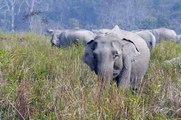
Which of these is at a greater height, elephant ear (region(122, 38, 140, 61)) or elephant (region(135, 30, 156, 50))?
elephant ear (region(122, 38, 140, 61))

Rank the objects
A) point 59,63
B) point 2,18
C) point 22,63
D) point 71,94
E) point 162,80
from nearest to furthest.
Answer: point 71,94
point 162,80
point 22,63
point 59,63
point 2,18

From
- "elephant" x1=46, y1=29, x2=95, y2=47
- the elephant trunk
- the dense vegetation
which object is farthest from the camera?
the dense vegetation

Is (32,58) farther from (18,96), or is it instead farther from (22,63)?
(18,96)

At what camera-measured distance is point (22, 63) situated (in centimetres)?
543

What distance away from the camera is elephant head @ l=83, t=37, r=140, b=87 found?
4.54 metres

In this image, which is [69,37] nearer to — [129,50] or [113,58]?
[129,50]

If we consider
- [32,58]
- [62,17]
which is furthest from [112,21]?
[32,58]

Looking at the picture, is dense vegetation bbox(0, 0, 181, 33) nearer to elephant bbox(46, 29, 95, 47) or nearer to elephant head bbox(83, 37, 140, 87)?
elephant bbox(46, 29, 95, 47)

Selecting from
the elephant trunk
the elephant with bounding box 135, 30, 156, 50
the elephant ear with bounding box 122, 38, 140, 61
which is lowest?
the elephant with bounding box 135, 30, 156, 50

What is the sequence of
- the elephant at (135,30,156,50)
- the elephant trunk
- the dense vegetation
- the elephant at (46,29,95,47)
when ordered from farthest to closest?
the dense vegetation → the elephant at (46,29,95,47) → the elephant at (135,30,156,50) → the elephant trunk

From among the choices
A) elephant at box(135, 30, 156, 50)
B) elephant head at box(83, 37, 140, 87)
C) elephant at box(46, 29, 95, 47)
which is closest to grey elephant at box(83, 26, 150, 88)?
elephant head at box(83, 37, 140, 87)

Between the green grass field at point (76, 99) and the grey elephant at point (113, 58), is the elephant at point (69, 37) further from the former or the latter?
the green grass field at point (76, 99)

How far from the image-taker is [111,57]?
4.60 metres

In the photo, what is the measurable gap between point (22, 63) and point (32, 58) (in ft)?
1.84
